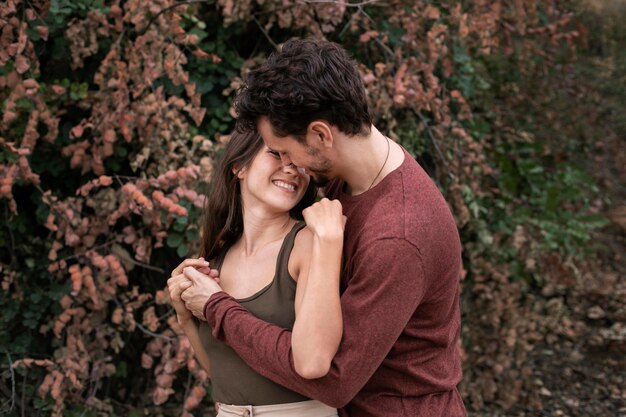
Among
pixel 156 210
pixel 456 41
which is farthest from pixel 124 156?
pixel 456 41

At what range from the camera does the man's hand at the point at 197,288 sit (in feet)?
7.06

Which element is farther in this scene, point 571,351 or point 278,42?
point 571,351

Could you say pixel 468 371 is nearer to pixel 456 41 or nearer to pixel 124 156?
pixel 456 41

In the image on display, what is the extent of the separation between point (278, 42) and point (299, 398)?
2.49m

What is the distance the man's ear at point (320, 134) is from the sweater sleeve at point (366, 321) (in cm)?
28

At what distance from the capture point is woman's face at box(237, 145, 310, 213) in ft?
7.14

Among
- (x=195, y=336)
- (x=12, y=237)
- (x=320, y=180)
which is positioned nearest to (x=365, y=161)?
(x=320, y=180)

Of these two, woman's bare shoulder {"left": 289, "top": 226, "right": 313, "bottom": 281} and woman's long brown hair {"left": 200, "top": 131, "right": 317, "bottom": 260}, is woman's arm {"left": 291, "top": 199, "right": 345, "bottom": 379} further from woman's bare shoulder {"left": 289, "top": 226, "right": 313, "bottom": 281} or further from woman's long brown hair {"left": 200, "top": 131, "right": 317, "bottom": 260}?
woman's long brown hair {"left": 200, "top": 131, "right": 317, "bottom": 260}

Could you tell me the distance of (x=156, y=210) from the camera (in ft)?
11.0

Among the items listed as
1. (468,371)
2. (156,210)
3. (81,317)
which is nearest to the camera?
(156,210)

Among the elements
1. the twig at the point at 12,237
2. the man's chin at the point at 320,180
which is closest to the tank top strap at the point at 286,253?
the man's chin at the point at 320,180

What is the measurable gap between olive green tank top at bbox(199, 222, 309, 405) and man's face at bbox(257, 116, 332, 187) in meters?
0.23

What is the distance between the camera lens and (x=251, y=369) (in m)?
2.13

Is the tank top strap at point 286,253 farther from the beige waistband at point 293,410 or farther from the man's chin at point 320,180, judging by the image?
the beige waistband at point 293,410
